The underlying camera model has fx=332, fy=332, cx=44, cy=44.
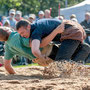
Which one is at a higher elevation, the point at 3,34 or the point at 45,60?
the point at 3,34

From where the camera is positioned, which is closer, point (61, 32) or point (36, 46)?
point (36, 46)

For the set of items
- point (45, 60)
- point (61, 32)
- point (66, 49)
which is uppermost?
point (61, 32)

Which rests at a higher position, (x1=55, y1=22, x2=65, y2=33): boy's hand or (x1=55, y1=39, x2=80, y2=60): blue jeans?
(x1=55, y1=22, x2=65, y2=33): boy's hand

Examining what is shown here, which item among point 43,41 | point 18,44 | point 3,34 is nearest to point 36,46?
point 43,41

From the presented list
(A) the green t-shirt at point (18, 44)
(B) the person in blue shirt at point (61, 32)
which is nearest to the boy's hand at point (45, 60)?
(B) the person in blue shirt at point (61, 32)

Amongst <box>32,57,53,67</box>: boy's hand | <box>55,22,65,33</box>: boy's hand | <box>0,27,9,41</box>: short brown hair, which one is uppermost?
<box>55,22,65,33</box>: boy's hand

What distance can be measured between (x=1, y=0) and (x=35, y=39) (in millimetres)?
20057

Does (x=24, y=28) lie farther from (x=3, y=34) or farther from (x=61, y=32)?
(x=61, y=32)

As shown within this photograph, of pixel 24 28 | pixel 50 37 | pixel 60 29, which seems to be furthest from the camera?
pixel 60 29

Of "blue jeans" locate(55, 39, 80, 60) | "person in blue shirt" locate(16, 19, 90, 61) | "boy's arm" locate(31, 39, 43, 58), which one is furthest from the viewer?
"blue jeans" locate(55, 39, 80, 60)

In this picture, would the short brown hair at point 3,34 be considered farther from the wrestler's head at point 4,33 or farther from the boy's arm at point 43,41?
the boy's arm at point 43,41

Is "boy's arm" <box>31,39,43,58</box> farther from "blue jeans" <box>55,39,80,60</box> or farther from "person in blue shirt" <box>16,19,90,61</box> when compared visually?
"blue jeans" <box>55,39,80,60</box>

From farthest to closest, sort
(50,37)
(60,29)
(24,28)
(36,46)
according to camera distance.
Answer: (60,29) < (50,37) < (24,28) < (36,46)

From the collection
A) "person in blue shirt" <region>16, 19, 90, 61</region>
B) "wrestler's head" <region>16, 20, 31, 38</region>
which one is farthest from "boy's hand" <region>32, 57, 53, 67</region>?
"wrestler's head" <region>16, 20, 31, 38</region>
